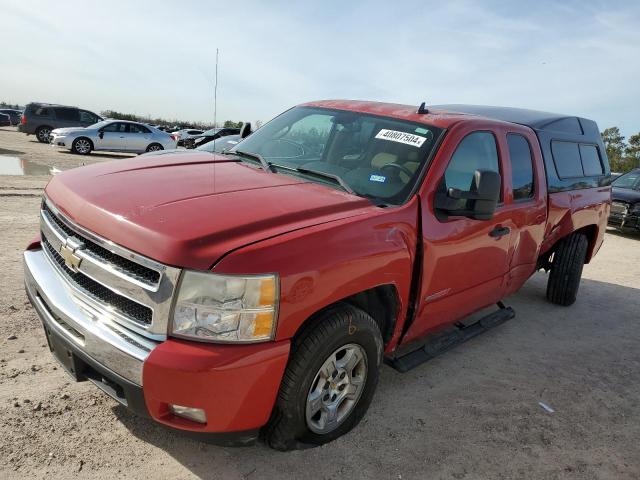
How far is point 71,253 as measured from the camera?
8.05ft

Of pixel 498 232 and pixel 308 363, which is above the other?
pixel 498 232

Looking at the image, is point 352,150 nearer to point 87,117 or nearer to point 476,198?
point 476,198

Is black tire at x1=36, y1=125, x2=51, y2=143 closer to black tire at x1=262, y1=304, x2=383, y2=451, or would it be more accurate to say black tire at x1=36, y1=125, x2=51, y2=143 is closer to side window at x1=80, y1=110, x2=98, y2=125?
side window at x1=80, y1=110, x2=98, y2=125

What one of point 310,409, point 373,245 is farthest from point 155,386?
point 373,245

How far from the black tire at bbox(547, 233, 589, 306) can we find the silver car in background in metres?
17.3

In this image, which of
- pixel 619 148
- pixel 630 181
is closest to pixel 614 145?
pixel 619 148

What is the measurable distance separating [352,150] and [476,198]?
88cm

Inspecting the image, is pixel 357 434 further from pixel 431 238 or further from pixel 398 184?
pixel 398 184

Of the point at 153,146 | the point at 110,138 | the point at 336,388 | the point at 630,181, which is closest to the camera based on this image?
the point at 336,388

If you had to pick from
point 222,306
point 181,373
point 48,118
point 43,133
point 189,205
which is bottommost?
point 43,133

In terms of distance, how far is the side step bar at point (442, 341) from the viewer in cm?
334

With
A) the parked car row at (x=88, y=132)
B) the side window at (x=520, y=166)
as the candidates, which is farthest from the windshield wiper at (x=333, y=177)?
the parked car row at (x=88, y=132)

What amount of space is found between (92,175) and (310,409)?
1856 mm

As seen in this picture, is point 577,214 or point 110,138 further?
point 110,138
